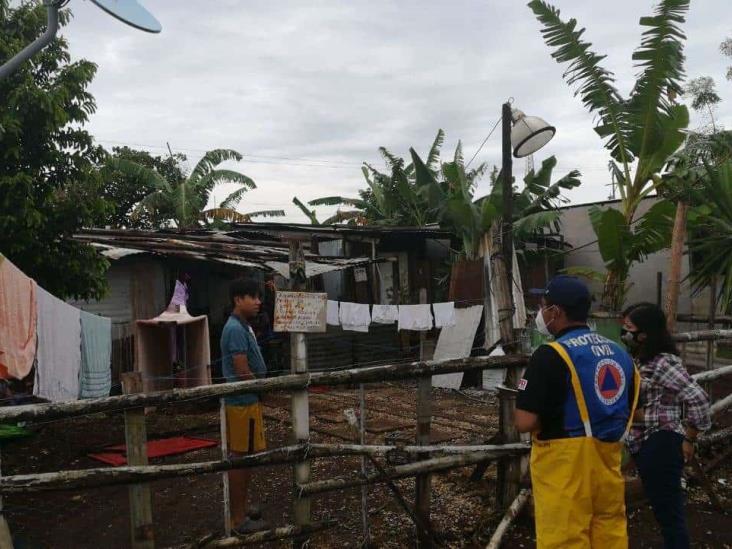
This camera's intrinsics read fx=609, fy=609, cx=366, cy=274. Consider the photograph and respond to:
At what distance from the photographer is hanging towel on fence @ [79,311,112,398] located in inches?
245

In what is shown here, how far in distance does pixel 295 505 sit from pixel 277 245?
9276 mm

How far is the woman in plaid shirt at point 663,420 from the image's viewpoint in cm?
340

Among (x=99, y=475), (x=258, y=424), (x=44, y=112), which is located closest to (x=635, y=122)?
(x=258, y=424)

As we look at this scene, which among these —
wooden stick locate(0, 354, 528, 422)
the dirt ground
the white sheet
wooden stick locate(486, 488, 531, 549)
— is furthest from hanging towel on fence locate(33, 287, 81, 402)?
the white sheet

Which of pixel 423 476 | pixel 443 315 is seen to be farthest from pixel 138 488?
pixel 443 315

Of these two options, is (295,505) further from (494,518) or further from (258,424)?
(494,518)

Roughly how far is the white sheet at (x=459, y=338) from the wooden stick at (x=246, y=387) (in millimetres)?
7956

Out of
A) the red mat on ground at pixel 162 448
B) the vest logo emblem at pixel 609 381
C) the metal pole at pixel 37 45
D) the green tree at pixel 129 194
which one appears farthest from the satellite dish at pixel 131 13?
the green tree at pixel 129 194

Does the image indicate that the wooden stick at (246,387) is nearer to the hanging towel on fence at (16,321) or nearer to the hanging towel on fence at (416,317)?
the hanging towel on fence at (16,321)

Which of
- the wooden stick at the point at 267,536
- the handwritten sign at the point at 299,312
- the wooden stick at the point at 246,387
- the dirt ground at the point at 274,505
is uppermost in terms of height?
the handwritten sign at the point at 299,312

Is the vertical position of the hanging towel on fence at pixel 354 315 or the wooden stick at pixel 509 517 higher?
the hanging towel on fence at pixel 354 315

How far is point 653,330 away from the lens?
3.59 meters

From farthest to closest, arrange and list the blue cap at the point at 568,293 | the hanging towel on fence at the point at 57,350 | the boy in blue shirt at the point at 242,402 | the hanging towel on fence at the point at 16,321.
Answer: the hanging towel on fence at the point at 57,350 → the hanging towel on fence at the point at 16,321 → the boy in blue shirt at the point at 242,402 → the blue cap at the point at 568,293

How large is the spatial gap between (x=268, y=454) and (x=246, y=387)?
0.41 metres
